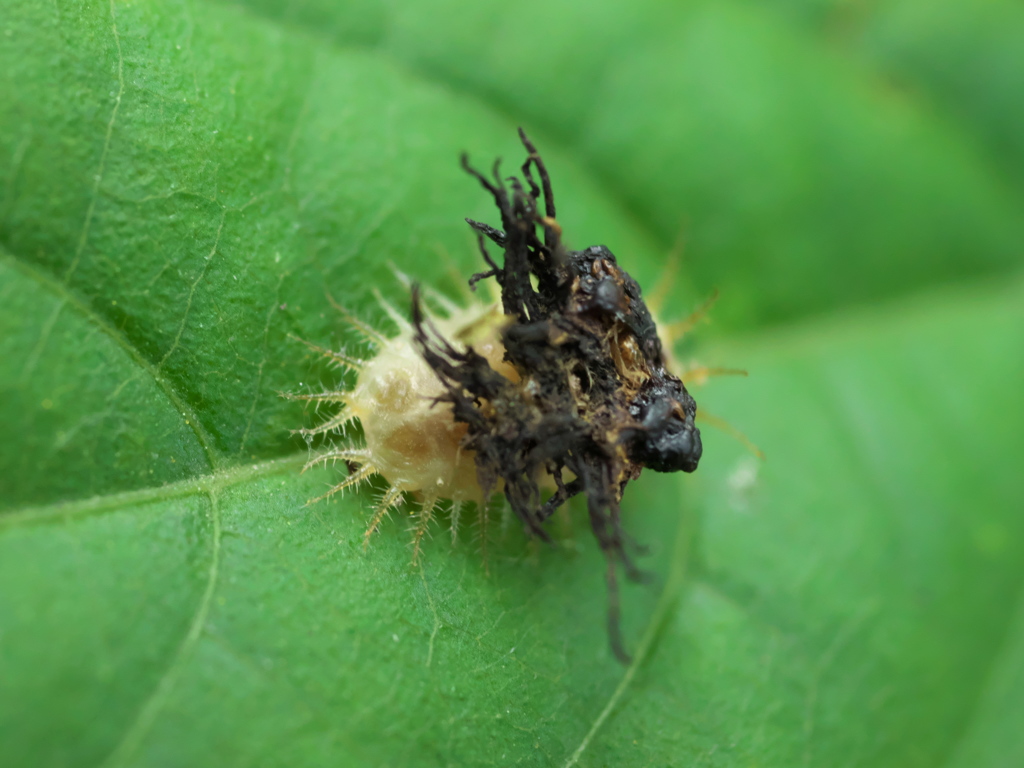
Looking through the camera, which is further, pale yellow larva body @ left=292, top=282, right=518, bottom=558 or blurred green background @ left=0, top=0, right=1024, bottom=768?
pale yellow larva body @ left=292, top=282, right=518, bottom=558

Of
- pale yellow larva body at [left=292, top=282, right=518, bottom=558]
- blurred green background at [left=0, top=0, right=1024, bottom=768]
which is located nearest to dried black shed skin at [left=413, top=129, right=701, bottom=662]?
pale yellow larva body at [left=292, top=282, right=518, bottom=558]

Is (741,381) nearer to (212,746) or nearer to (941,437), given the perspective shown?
(941,437)

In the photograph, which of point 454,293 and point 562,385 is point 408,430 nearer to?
point 562,385

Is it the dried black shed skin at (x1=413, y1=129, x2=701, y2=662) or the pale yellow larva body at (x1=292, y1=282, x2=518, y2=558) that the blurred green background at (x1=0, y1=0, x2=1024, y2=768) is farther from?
the dried black shed skin at (x1=413, y1=129, x2=701, y2=662)

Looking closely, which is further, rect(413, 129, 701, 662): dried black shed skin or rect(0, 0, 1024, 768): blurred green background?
rect(413, 129, 701, 662): dried black shed skin

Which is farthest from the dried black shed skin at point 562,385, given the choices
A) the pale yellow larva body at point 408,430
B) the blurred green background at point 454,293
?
the blurred green background at point 454,293

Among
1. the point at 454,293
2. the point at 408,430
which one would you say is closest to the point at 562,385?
the point at 408,430
